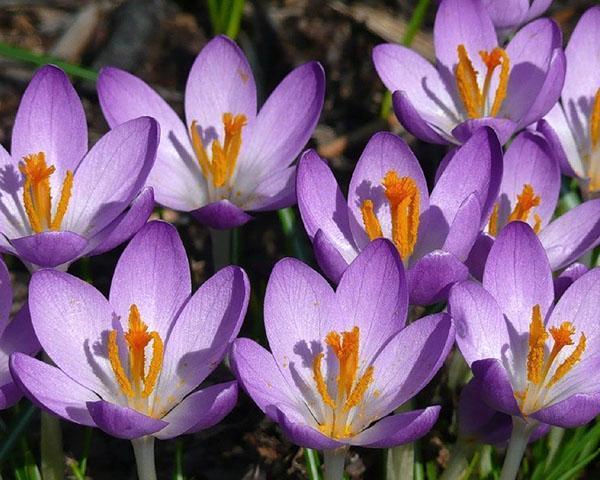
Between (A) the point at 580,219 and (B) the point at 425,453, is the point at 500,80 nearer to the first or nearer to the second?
(A) the point at 580,219

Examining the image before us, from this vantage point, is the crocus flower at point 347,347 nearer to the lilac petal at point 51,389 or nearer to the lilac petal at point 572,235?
the lilac petal at point 51,389

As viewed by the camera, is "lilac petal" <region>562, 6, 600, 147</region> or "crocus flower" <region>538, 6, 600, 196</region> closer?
"crocus flower" <region>538, 6, 600, 196</region>

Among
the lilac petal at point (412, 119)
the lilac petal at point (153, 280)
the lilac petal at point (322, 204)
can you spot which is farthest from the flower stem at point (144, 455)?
the lilac petal at point (412, 119)

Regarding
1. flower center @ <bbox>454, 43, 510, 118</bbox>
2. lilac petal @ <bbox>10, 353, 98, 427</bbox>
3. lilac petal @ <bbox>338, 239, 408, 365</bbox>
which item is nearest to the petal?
lilac petal @ <bbox>10, 353, 98, 427</bbox>

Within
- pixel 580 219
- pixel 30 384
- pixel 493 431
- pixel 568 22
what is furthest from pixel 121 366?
pixel 568 22

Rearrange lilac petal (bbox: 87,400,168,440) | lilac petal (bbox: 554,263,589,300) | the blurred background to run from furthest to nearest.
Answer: the blurred background
lilac petal (bbox: 554,263,589,300)
lilac petal (bbox: 87,400,168,440)

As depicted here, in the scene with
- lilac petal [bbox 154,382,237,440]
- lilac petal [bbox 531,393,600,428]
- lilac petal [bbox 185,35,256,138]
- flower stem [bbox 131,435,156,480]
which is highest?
lilac petal [bbox 185,35,256,138]

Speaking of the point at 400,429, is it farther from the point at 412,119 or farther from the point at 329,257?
the point at 412,119

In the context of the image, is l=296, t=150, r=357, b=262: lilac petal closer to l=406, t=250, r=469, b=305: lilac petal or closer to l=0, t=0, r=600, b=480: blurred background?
l=406, t=250, r=469, b=305: lilac petal
